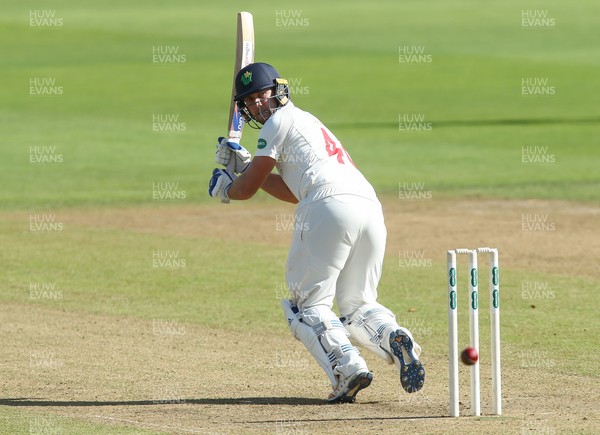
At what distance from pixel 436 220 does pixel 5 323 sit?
8724 mm

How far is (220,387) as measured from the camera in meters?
9.61

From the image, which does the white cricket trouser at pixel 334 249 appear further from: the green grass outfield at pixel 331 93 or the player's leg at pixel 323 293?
the green grass outfield at pixel 331 93

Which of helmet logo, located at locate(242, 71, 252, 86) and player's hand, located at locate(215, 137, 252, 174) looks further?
player's hand, located at locate(215, 137, 252, 174)

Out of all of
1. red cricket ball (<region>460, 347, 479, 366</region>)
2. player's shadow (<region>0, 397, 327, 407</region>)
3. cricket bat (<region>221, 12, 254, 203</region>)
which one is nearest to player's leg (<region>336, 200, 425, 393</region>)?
player's shadow (<region>0, 397, 327, 407</region>)

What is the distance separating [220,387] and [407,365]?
168 centimetres

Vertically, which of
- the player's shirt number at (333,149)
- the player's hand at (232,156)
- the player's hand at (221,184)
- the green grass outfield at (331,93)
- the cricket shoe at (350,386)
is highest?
the player's shirt number at (333,149)

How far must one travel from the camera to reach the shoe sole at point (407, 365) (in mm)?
8508

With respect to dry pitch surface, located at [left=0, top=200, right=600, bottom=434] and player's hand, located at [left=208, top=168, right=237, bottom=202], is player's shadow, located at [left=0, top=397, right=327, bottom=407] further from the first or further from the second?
player's hand, located at [left=208, top=168, right=237, bottom=202]

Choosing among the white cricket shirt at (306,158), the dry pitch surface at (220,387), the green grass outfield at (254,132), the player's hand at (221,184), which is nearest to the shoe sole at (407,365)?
the dry pitch surface at (220,387)

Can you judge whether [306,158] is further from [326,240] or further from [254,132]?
[254,132]

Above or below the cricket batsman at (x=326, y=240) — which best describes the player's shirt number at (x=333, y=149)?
above

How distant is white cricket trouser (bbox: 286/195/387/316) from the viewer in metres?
8.73

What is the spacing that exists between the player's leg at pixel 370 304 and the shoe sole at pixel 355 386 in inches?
9.0

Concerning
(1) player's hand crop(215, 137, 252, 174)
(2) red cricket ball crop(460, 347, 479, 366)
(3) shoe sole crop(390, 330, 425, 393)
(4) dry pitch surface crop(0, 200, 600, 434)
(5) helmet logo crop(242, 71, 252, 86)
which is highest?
(5) helmet logo crop(242, 71, 252, 86)
